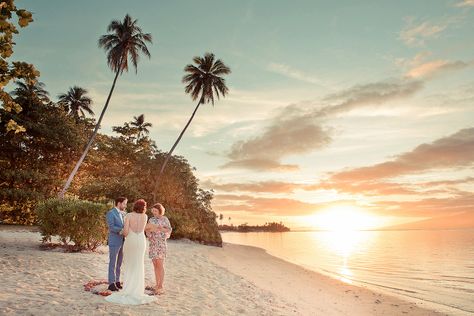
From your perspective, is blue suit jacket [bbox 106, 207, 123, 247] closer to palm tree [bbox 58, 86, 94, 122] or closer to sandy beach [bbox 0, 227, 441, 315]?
sandy beach [bbox 0, 227, 441, 315]

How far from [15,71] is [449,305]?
1706 centimetres


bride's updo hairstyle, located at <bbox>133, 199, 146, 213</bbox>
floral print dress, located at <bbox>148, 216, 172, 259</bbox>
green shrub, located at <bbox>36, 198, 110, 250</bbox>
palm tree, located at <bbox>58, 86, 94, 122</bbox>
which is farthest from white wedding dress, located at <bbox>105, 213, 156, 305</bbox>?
palm tree, located at <bbox>58, 86, 94, 122</bbox>

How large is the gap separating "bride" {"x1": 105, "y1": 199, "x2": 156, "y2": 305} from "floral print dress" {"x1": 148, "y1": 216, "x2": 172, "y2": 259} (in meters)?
0.61

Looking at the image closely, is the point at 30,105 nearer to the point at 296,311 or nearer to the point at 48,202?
the point at 48,202

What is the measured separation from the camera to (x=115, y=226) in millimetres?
8711

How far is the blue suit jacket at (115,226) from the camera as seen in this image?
8.66 meters

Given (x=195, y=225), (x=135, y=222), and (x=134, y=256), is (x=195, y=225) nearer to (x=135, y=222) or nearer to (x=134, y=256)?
(x=134, y=256)

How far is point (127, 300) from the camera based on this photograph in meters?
7.87

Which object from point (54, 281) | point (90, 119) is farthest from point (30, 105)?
point (54, 281)

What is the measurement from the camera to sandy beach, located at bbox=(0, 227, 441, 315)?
24.3 feet

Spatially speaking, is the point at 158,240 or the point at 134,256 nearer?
the point at 134,256

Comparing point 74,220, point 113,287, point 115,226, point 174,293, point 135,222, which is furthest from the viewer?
point 74,220

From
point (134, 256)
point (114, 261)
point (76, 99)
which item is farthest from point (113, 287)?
point (76, 99)

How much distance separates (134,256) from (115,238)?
828 mm
